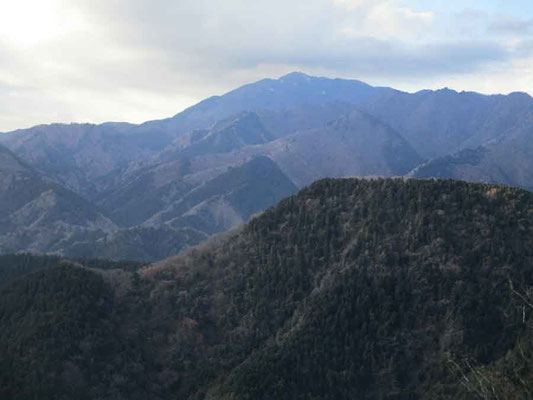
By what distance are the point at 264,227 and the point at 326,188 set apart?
1710 cm

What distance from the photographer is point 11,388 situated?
277 feet

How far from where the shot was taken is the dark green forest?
97.2 metres

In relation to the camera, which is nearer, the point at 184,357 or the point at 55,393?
the point at 55,393

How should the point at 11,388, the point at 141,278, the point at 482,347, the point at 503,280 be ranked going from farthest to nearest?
1. the point at 141,278
2. the point at 503,280
3. the point at 482,347
4. the point at 11,388

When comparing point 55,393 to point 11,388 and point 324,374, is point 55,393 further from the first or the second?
point 324,374

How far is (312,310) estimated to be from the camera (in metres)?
110

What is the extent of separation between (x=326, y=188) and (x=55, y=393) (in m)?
73.2

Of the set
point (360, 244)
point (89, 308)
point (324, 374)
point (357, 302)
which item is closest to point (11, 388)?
point (89, 308)

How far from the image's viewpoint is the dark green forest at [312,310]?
319 ft

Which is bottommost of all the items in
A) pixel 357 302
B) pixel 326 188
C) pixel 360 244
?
pixel 357 302

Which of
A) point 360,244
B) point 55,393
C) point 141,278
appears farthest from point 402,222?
point 55,393

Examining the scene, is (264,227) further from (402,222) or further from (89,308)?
(89,308)

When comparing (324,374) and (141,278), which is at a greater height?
(141,278)

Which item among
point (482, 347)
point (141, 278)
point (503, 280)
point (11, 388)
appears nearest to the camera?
point (11, 388)
